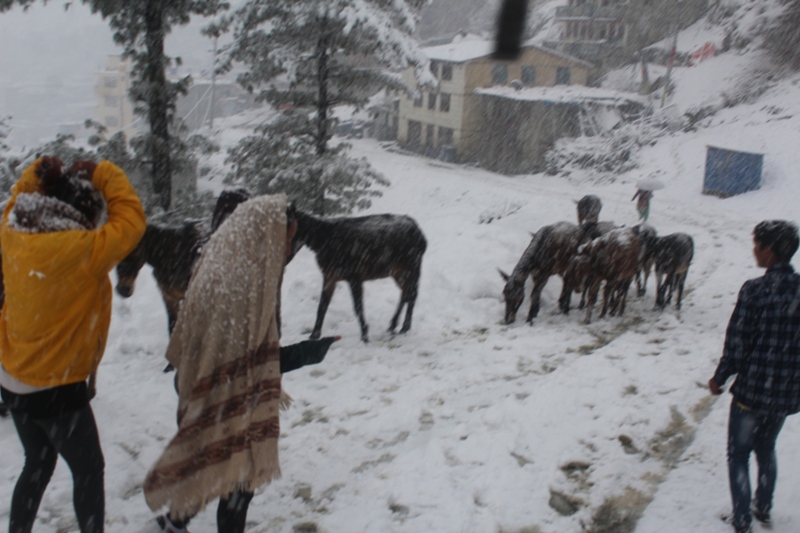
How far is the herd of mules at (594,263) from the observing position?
8250mm

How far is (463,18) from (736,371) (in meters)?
49.4

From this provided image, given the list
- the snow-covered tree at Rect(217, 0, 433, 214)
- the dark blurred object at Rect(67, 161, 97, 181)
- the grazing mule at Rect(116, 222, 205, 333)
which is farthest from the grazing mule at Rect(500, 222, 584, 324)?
the dark blurred object at Rect(67, 161, 97, 181)

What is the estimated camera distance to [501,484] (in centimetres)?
403

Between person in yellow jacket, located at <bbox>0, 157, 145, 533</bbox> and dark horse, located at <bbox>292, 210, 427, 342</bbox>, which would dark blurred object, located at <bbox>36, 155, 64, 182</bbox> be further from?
dark horse, located at <bbox>292, 210, 427, 342</bbox>

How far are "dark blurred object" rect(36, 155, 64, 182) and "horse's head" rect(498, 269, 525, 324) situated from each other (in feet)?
20.9

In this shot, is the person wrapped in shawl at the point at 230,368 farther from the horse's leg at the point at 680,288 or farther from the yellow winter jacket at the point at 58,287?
the horse's leg at the point at 680,288

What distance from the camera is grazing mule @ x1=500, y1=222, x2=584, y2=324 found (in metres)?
8.22

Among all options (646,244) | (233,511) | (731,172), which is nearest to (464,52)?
(731,172)

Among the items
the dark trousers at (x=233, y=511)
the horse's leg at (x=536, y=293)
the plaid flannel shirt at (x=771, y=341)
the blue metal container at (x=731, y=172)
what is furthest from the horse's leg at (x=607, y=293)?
the blue metal container at (x=731, y=172)

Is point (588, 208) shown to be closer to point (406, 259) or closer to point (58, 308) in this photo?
point (406, 259)

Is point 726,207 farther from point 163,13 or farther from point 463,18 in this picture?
point 463,18

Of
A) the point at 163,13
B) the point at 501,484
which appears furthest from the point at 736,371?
the point at 163,13

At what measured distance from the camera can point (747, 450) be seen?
3.36 metres

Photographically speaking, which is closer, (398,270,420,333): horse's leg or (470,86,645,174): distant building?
(398,270,420,333): horse's leg
